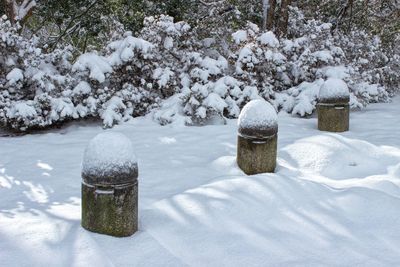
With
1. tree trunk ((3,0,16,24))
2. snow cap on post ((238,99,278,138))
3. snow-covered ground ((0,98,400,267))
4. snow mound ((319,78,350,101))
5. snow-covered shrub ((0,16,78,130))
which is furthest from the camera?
Answer: tree trunk ((3,0,16,24))

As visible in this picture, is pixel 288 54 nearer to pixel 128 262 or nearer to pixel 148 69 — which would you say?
pixel 148 69

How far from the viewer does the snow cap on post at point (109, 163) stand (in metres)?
3.36

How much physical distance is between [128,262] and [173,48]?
6201mm

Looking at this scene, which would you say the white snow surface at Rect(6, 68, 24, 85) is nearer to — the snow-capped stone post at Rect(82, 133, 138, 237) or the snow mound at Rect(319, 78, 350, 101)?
the snow-capped stone post at Rect(82, 133, 138, 237)

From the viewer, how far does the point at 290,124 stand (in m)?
7.70

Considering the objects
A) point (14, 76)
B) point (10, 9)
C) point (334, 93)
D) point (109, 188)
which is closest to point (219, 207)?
point (109, 188)

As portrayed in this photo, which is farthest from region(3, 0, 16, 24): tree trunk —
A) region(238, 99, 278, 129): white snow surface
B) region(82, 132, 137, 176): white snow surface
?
region(82, 132, 137, 176): white snow surface

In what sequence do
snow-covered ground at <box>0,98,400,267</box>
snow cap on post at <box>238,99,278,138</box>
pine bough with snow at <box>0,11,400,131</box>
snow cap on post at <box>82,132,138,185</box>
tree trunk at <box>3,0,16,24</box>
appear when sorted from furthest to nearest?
1. tree trunk at <box>3,0,16,24</box>
2. pine bough with snow at <box>0,11,400,131</box>
3. snow cap on post at <box>238,99,278,138</box>
4. snow cap on post at <box>82,132,138,185</box>
5. snow-covered ground at <box>0,98,400,267</box>

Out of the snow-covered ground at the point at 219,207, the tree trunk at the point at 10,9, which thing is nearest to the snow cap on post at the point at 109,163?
the snow-covered ground at the point at 219,207

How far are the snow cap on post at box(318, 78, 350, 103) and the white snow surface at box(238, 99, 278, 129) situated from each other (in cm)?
201

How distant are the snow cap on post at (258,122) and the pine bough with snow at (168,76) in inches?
100

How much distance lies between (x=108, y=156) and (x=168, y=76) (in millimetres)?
4951

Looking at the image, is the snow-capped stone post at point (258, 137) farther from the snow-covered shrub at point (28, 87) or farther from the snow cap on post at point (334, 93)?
the snow-covered shrub at point (28, 87)

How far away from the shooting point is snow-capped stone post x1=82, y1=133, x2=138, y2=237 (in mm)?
3373
